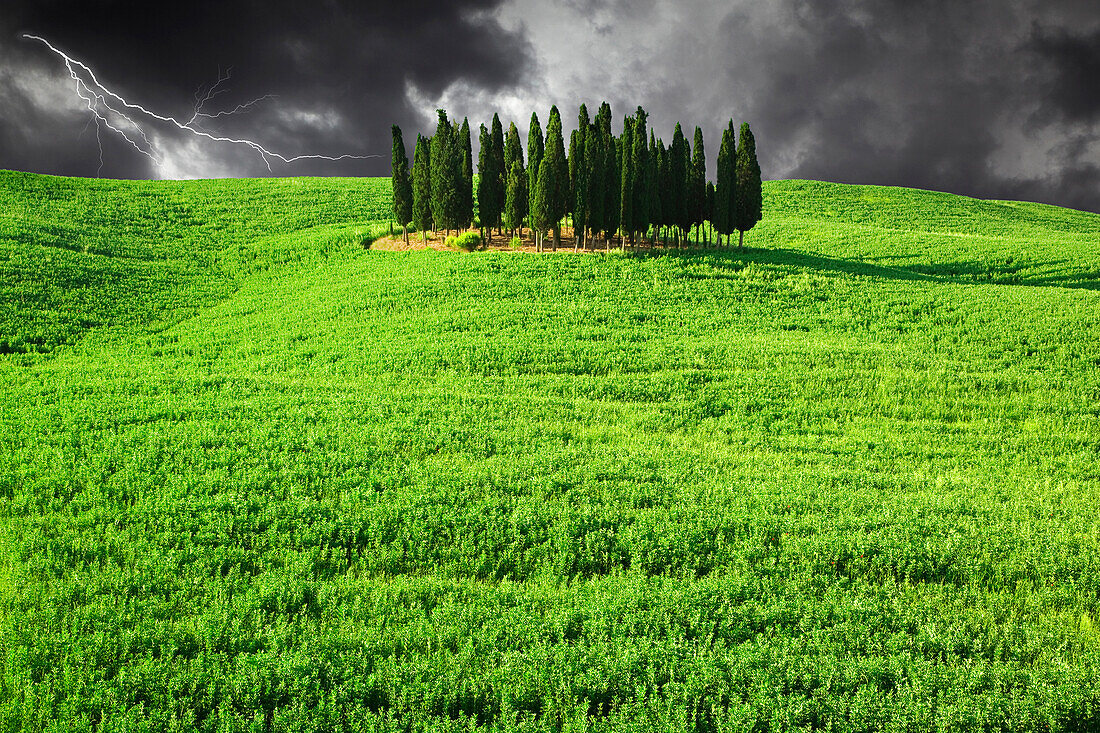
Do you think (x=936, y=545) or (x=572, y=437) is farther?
(x=572, y=437)

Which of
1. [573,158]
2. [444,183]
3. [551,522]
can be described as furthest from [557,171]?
[551,522]

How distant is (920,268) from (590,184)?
26.1 m

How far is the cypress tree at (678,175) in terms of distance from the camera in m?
42.9

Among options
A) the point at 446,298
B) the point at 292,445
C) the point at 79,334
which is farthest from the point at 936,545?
the point at 79,334

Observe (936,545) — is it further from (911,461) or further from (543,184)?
(543,184)

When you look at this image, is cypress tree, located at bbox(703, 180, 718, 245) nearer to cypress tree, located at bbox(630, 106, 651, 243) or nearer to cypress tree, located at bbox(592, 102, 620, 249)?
cypress tree, located at bbox(630, 106, 651, 243)

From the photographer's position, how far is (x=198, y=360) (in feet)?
67.7

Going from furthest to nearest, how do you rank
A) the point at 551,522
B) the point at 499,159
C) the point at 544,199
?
the point at 499,159 → the point at 544,199 → the point at 551,522

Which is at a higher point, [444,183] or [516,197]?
[444,183]

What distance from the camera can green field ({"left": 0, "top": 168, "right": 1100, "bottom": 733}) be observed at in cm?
570

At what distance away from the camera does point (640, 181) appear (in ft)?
129

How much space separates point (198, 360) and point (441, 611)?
18.6 meters

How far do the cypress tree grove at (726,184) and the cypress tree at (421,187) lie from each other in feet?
74.0

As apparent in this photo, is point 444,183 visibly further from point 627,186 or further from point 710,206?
point 710,206
